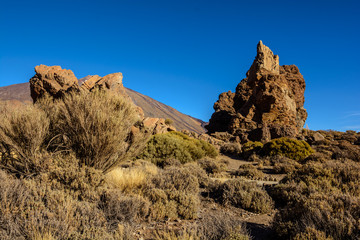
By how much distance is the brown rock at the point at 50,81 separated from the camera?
12008mm

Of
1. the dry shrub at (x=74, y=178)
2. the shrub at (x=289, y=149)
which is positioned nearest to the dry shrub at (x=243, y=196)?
the dry shrub at (x=74, y=178)

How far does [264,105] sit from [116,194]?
91.6 feet

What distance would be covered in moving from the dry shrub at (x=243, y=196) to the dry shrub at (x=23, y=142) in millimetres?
4508

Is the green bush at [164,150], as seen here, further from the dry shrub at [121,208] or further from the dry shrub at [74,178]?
the dry shrub at [121,208]

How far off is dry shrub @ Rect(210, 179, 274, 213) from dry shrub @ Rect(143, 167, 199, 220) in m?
0.75

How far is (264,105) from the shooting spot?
28531 mm

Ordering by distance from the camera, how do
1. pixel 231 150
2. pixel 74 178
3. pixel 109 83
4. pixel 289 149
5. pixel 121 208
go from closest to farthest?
pixel 121 208 → pixel 74 178 → pixel 109 83 → pixel 289 149 → pixel 231 150

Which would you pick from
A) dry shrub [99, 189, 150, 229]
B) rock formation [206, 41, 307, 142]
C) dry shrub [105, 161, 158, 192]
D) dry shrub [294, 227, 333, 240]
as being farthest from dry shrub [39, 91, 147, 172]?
rock formation [206, 41, 307, 142]

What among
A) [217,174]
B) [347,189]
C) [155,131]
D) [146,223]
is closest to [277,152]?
[217,174]

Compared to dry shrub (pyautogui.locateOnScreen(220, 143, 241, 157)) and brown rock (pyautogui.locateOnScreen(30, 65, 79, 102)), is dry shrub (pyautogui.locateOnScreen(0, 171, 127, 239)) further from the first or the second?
dry shrub (pyautogui.locateOnScreen(220, 143, 241, 157))

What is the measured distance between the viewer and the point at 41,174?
14.7 feet

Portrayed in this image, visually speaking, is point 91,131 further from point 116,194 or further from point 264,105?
point 264,105

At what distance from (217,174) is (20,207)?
7567mm

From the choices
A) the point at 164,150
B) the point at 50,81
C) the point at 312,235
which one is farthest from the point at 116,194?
the point at 50,81
